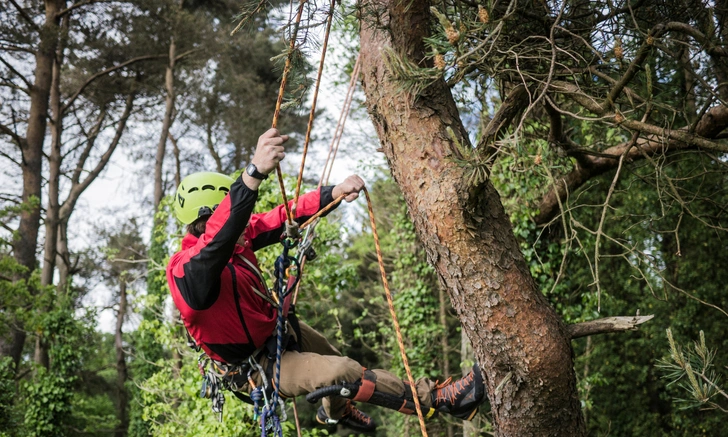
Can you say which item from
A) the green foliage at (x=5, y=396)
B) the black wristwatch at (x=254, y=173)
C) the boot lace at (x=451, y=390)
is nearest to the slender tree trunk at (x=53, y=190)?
the green foliage at (x=5, y=396)

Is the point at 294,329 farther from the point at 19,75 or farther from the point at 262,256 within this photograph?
the point at 19,75

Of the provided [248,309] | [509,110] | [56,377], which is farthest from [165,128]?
[509,110]

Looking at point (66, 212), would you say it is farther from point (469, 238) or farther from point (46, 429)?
point (469, 238)

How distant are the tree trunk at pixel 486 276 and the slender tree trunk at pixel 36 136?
34.3 feet

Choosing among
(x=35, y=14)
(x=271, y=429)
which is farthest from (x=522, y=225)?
(x=35, y=14)

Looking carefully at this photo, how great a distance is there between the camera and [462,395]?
119 inches

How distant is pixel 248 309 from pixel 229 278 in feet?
0.58

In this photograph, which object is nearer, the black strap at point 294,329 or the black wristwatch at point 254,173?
the black wristwatch at point 254,173

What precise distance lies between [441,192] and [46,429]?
10.1 meters

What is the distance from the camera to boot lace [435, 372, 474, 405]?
9.81 ft

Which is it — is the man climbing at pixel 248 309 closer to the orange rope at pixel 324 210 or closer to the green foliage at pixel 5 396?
the orange rope at pixel 324 210

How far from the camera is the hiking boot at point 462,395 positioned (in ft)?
9.68

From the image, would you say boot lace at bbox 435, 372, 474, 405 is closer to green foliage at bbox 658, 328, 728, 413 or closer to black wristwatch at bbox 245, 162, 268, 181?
green foliage at bbox 658, 328, 728, 413

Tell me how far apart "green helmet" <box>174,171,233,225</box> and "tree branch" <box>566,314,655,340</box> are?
1.68m
